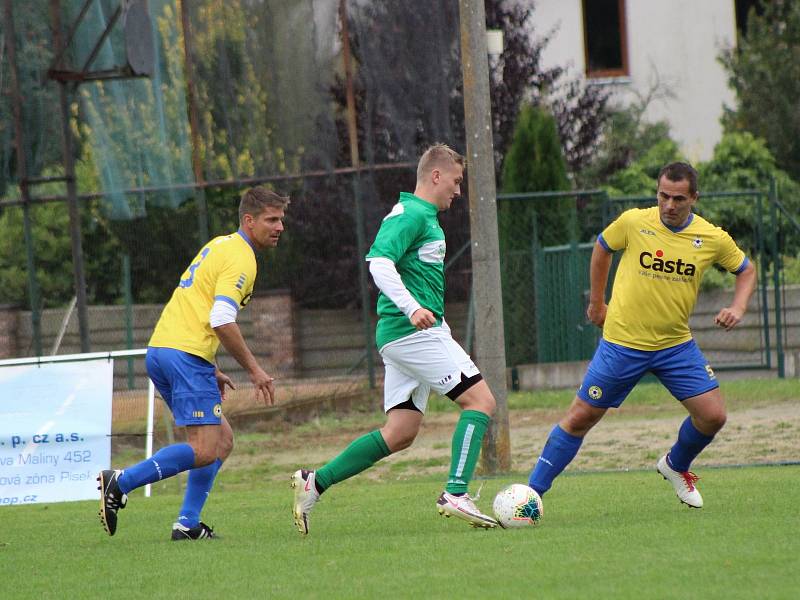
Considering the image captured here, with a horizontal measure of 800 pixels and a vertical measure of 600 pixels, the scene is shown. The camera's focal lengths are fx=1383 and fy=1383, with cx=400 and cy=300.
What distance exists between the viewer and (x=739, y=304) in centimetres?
788

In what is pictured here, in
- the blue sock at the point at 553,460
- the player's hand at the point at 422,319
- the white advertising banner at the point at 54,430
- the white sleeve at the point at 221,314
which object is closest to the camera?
the player's hand at the point at 422,319

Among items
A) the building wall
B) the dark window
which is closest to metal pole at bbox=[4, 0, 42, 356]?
the building wall

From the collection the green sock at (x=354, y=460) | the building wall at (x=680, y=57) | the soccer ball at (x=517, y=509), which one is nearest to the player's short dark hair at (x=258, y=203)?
the green sock at (x=354, y=460)

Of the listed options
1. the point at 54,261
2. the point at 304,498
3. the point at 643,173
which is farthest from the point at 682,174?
the point at 643,173

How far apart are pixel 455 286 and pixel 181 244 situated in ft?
12.8

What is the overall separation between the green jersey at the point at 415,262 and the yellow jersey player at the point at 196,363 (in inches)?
29.3

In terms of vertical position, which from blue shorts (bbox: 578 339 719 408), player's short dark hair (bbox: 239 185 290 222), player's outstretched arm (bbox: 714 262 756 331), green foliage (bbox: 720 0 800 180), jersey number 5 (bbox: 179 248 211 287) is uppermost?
green foliage (bbox: 720 0 800 180)

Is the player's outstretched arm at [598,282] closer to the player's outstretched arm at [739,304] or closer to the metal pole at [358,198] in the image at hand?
the player's outstretched arm at [739,304]

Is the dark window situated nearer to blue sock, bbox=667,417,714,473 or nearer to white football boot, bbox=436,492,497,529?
blue sock, bbox=667,417,714,473

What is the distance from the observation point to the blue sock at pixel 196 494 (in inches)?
→ 312

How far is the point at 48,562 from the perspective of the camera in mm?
7219

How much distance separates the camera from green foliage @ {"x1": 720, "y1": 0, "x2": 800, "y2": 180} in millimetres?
27391

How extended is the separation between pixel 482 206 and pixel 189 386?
4.35 m

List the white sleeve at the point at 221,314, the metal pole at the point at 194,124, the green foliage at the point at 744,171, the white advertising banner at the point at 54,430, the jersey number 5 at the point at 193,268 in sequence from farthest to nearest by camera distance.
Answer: the green foliage at the point at 744,171 < the metal pole at the point at 194,124 < the white advertising banner at the point at 54,430 < the jersey number 5 at the point at 193,268 < the white sleeve at the point at 221,314
